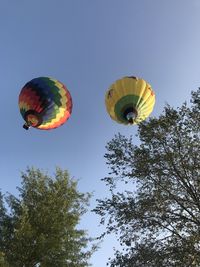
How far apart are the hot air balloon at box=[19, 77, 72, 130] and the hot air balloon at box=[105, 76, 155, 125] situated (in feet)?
7.64

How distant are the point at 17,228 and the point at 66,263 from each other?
2.99 m

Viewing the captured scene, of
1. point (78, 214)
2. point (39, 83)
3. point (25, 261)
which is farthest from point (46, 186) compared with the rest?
point (39, 83)

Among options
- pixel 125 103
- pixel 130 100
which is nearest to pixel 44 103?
pixel 125 103

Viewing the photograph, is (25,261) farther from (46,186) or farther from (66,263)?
(46,186)

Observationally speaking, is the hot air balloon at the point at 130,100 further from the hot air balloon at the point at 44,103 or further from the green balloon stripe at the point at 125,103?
the hot air balloon at the point at 44,103

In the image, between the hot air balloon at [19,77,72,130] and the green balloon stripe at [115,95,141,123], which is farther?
the green balloon stripe at [115,95,141,123]

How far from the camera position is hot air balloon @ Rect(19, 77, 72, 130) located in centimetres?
1952

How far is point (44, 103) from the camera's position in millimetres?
19672

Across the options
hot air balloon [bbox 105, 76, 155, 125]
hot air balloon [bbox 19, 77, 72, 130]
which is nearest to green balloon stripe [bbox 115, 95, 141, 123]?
hot air balloon [bbox 105, 76, 155, 125]

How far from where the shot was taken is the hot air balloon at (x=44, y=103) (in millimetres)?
19516

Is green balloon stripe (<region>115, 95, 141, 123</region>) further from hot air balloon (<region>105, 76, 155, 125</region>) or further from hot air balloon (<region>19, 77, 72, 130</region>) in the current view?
hot air balloon (<region>19, 77, 72, 130</region>)

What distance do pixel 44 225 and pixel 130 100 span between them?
7.58 metres

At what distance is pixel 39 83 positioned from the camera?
19859mm

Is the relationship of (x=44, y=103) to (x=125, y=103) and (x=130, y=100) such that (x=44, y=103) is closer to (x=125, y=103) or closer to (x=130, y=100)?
(x=125, y=103)
